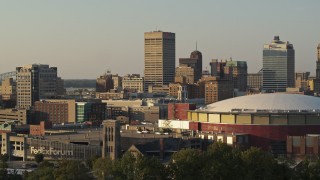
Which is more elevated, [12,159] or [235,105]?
[235,105]

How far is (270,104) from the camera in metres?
102

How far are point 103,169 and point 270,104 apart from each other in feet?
121

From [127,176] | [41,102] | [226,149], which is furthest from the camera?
[41,102]

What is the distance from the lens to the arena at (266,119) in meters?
97.8

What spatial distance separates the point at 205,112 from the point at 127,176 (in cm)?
3792

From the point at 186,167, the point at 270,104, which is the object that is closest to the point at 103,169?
the point at 186,167

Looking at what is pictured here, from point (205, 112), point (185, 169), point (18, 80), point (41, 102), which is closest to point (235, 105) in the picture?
point (205, 112)

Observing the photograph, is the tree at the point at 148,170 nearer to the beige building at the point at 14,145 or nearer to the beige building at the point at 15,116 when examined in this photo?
the beige building at the point at 14,145

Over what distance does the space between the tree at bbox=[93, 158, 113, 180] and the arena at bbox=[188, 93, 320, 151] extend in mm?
29019

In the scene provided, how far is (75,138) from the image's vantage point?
349 ft

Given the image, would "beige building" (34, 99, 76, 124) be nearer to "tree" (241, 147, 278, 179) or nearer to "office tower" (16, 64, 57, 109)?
"office tower" (16, 64, 57, 109)

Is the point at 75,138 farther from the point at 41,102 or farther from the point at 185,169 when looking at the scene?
the point at 41,102

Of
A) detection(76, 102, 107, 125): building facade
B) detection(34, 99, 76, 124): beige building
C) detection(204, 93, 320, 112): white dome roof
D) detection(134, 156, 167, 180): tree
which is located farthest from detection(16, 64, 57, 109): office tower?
detection(134, 156, 167, 180): tree

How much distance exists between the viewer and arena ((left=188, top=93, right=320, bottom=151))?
97.8 meters
